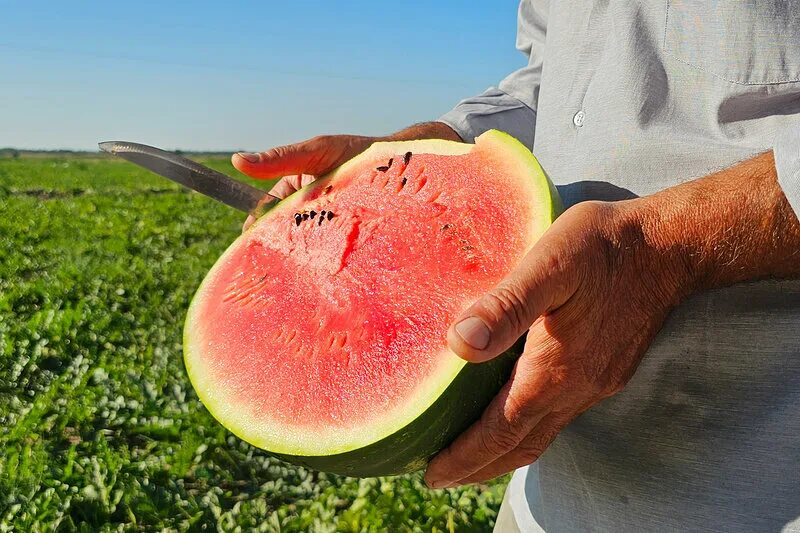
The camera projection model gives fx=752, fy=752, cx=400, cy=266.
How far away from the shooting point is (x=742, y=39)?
4.63ft

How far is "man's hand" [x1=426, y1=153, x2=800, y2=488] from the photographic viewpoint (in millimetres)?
1250

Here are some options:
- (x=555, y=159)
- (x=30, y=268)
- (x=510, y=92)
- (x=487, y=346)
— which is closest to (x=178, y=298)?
(x=30, y=268)

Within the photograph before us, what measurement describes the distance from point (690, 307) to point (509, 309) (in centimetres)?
49

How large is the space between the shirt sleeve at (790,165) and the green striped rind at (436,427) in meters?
0.52

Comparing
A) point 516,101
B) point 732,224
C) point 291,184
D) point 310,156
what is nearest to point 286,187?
point 291,184

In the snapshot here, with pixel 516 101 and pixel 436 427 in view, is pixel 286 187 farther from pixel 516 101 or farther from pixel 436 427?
pixel 436 427

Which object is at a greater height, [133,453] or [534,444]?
[534,444]

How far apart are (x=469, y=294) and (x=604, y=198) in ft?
1.19

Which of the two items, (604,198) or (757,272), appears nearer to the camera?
(757,272)

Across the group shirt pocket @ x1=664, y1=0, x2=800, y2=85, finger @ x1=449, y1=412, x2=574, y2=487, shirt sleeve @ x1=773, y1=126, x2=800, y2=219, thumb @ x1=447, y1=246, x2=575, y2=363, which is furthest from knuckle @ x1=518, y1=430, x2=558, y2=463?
shirt pocket @ x1=664, y1=0, x2=800, y2=85

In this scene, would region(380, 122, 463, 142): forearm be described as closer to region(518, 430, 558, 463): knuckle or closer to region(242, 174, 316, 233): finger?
region(242, 174, 316, 233): finger

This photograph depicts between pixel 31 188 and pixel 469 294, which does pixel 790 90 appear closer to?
pixel 469 294

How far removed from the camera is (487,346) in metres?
1.11

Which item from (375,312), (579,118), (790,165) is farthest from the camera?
(579,118)
